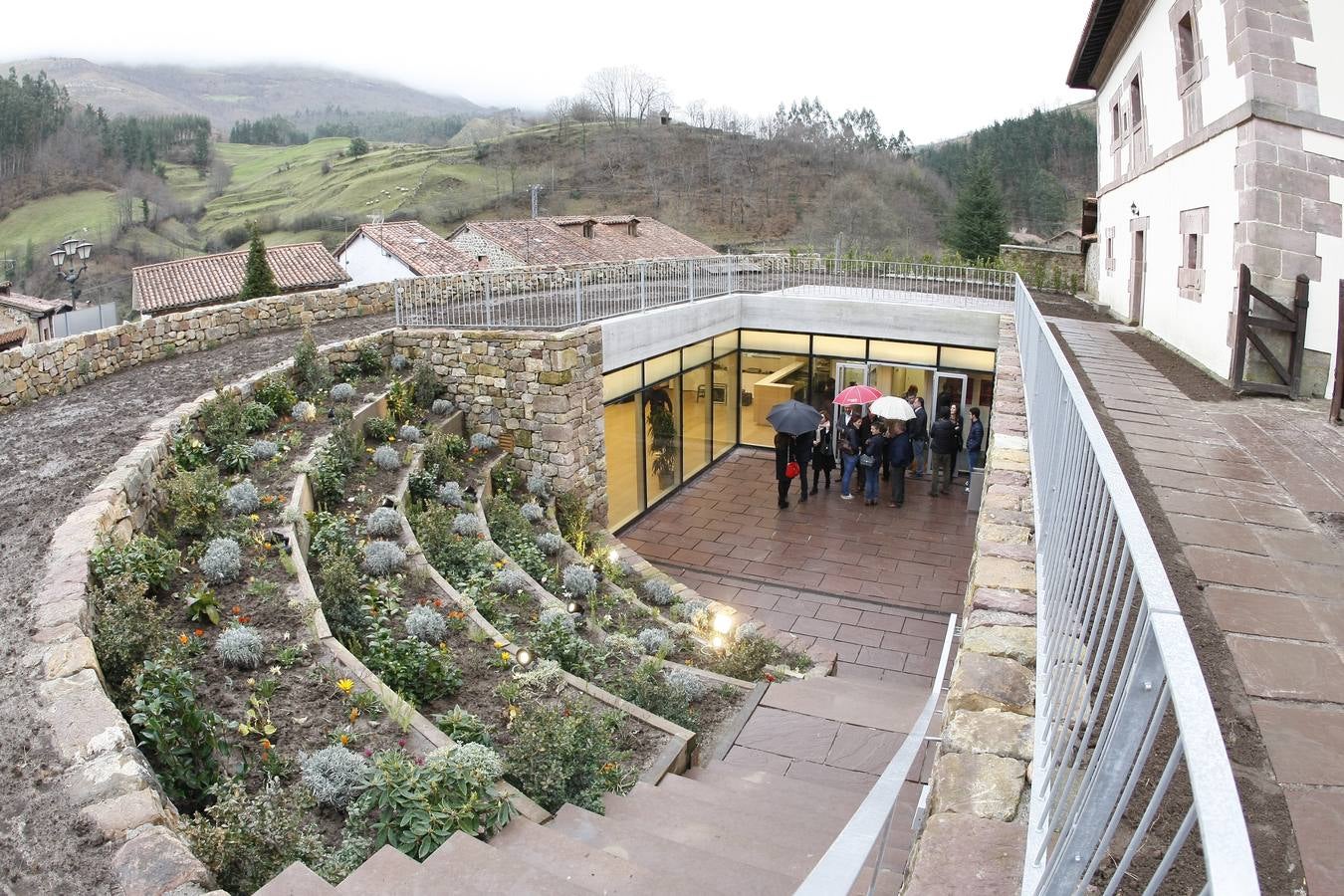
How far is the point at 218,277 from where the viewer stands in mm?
30609

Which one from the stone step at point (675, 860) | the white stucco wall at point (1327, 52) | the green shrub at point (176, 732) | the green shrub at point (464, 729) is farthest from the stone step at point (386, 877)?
the white stucco wall at point (1327, 52)

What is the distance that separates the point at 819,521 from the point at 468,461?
5818 mm

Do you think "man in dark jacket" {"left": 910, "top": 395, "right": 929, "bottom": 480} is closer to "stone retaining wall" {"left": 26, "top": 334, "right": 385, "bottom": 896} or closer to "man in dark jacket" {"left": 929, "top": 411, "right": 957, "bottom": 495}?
"man in dark jacket" {"left": 929, "top": 411, "right": 957, "bottom": 495}

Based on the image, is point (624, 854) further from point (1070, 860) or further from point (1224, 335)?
point (1224, 335)

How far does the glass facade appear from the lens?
1530 centimetres

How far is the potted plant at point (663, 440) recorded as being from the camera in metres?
16.1

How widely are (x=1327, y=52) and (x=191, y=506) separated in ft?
37.5

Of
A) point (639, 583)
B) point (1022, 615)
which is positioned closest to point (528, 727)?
point (1022, 615)

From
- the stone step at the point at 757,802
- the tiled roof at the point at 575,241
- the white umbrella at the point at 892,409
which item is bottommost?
the stone step at the point at 757,802

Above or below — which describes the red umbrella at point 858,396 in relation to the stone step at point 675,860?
above

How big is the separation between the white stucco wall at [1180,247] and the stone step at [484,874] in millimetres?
8259

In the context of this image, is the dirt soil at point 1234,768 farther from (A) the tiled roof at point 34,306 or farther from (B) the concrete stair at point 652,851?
(A) the tiled roof at point 34,306

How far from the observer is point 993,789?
116 inches

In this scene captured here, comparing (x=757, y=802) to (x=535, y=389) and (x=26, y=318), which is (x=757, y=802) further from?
(x=26, y=318)
